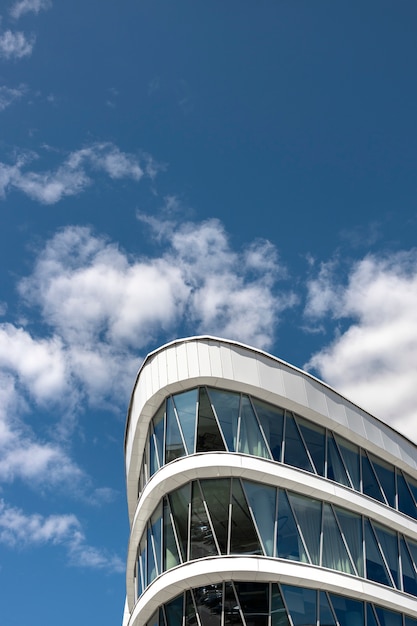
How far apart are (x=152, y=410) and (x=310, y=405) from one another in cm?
657

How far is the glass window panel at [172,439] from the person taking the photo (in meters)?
25.8

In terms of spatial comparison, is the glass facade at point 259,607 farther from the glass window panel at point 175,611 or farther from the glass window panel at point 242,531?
the glass window panel at point 242,531

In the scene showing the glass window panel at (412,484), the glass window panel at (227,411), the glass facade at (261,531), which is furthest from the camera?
the glass window panel at (412,484)

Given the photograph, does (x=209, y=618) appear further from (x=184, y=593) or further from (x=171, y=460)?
(x=171, y=460)

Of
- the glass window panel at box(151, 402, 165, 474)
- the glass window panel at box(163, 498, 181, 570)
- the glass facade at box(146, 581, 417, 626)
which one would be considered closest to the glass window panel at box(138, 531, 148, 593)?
the glass window panel at box(163, 498, 181, 570)

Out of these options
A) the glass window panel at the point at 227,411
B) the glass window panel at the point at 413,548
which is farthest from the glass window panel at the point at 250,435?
the glass window panel at the point at 413,548

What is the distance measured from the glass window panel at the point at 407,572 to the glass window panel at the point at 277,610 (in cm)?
726

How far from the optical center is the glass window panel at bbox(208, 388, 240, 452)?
25.3 metres

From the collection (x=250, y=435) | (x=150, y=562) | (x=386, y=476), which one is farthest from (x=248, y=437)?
(x=386, y=476)

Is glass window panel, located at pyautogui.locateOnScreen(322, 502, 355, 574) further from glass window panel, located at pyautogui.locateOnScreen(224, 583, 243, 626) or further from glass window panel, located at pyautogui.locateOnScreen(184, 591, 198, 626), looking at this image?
glass window panel, located at pyautogui.locateOnScreen(184, 591, 198, 626)

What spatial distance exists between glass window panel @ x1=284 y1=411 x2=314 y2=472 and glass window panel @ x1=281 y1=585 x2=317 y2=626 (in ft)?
15.3

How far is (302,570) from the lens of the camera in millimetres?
23719

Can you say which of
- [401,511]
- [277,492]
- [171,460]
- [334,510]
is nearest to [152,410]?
[171,460]

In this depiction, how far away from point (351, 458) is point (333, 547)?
4.38 m
